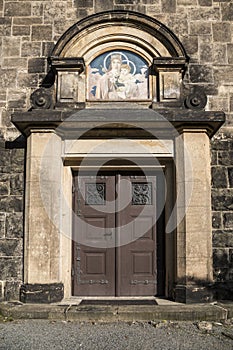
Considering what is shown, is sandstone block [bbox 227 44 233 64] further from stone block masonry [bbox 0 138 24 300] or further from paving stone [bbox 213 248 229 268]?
stone block masonry [bbox 0 138 24 300]

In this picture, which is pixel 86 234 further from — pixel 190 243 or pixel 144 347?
pixel 144 347

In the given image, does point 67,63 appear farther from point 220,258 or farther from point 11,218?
point 220,258

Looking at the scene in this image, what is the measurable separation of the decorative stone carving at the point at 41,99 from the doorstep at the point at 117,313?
3077 millimetres

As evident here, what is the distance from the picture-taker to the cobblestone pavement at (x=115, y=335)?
4.73 m

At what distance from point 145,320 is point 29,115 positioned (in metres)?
3.46

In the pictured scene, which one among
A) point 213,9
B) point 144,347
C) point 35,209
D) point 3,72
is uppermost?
point 213,9

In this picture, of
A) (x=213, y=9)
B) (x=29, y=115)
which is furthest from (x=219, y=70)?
(x=29, y=115)

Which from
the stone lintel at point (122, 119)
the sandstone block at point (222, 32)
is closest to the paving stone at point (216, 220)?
the stone lintel at point (122, 119)

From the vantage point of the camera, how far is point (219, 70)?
745 cm

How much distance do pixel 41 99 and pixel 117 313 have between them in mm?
3479

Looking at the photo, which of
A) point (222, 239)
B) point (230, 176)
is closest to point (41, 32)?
point (230, 176)

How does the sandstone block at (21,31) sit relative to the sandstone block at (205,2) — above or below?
below

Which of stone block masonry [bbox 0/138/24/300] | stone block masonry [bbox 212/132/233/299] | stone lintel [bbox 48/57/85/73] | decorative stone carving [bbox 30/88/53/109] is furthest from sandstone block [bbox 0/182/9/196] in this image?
stone block masonry [bbox 212/132/233/299]

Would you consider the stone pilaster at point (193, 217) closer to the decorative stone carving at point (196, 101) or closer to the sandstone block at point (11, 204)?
the decorative stone carving at point (196, 101)
